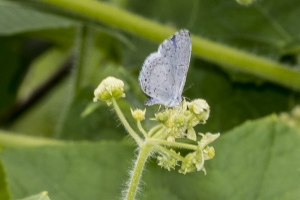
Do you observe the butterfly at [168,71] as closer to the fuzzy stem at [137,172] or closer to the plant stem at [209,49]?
the fuzzy stem at [137,172]

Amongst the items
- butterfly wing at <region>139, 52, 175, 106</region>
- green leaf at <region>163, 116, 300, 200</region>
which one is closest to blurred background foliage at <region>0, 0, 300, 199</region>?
green leaf at <region>163, 116, 300, 200</region>

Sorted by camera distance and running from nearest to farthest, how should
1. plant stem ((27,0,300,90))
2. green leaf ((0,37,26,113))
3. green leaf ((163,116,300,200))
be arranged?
green leaf ((163,116,300,200)) → plant stem ((27,0,300,90)) → green leaf ((0,37,26,113))

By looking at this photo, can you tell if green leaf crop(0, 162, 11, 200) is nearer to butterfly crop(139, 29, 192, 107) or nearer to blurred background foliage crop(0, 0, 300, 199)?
blurred background foliage crop(0, 0, 300, 199)

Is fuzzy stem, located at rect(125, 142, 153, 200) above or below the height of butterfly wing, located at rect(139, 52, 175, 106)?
below

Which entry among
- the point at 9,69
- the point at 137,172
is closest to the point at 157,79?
the point at 137,172

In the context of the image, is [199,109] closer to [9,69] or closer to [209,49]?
[209,49]

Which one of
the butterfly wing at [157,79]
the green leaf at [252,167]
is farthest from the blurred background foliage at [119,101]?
the butterfly wing at [157,79]

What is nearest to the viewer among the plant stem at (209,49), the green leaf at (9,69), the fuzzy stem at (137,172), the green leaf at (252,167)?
the fuzzy stem at (137,172)

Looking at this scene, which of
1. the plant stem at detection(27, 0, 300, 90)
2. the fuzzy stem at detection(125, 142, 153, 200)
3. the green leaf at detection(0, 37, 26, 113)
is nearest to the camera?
the fuzzy stem at detection(125, 142, 153, 200)
